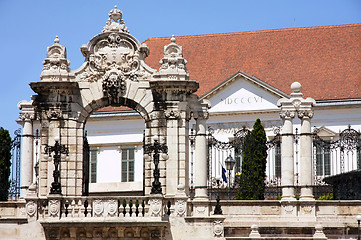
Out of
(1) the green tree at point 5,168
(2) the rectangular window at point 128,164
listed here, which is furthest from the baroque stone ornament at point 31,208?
(2) the rectangular window at point 128,164

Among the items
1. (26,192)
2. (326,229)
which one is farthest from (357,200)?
(26,192)

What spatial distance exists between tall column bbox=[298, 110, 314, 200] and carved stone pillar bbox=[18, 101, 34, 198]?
10.5 metres

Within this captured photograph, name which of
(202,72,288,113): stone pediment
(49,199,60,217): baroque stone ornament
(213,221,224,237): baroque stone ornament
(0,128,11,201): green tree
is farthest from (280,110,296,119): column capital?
(202,72,288,113): stone pediment

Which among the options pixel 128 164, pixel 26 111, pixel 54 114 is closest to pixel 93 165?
pixel 128 164

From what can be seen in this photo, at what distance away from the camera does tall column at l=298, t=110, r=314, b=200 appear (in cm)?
3300

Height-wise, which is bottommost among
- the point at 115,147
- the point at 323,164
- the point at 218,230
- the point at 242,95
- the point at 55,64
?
the point at 218,230

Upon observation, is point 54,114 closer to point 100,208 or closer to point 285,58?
point 100,208

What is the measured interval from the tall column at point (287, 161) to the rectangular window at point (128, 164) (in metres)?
23.1

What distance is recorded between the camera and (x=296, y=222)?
32.4m

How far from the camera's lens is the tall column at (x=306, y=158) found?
3300 centimetres

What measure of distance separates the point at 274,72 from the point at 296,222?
86.3 ft

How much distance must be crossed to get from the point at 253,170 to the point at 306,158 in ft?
11.4

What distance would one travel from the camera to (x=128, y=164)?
183 ft

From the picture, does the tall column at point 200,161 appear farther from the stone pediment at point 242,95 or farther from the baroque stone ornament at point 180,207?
the stone pediment at point 242,95
